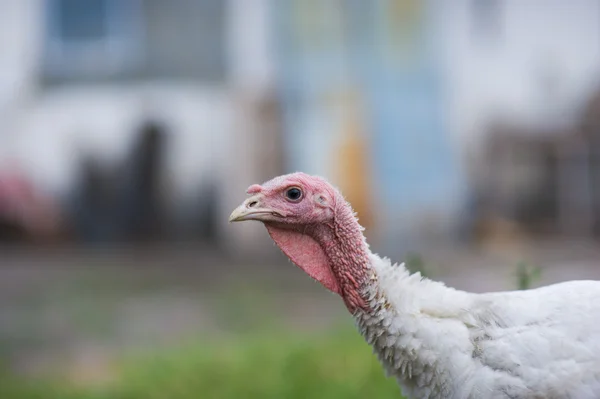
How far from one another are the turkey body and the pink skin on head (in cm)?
7

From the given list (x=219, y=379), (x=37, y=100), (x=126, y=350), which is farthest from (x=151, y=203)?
(x=219, y=379)

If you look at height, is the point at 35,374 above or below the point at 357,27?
below

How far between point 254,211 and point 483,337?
74cm

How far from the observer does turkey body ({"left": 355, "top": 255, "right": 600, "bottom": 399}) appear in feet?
7.32

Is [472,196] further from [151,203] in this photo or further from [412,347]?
[412,347]

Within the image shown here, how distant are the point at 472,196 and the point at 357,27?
2.45 m

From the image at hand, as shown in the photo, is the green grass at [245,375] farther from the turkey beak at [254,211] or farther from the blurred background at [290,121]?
the blurred background at [290,121]

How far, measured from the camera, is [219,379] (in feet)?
15.5

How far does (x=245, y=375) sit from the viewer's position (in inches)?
187

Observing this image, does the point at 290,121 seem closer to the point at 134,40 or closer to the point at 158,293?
the point at 134,40

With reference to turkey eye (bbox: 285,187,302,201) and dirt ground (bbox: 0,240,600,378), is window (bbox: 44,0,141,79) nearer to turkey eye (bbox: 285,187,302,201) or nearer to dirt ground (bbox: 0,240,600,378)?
dirt ground (bbox: 0,240,600,378)

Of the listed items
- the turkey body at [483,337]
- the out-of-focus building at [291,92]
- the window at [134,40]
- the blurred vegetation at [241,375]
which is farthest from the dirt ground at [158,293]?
the turkey body at [483,337]

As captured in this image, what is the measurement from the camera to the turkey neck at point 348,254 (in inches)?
95.6

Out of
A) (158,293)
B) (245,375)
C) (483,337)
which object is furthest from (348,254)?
(158,293)
